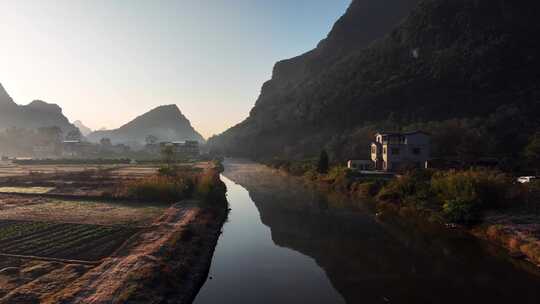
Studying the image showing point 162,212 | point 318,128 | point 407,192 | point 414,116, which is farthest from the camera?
point 318,128

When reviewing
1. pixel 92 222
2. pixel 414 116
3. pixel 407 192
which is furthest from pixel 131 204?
pixel 414 116

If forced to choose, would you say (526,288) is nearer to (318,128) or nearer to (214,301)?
(214,301)

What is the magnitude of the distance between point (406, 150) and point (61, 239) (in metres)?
55.0

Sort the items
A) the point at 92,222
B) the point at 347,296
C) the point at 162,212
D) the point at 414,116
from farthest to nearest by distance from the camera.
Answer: the point at 414,116
the point at 162,212
the point at 92,222
the point at 347,296

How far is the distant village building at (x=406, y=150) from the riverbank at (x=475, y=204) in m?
14.8

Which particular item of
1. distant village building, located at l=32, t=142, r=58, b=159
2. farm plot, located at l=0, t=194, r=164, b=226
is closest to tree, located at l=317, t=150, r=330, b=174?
farm plot, located at l=0, t=194, r=164, b=226

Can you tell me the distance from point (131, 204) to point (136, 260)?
807 inches

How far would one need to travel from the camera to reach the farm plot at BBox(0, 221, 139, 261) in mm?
20125

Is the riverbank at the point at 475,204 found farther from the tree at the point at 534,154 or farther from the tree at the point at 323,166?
the tree at the point at 323,166

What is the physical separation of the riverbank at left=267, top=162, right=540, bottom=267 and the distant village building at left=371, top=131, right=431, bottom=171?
14807 millimetres

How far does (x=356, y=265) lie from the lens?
22.7m

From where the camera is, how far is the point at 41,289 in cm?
1501

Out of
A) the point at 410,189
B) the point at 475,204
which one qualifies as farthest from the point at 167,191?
the point at 475,204

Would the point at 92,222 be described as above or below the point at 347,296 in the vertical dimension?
above
